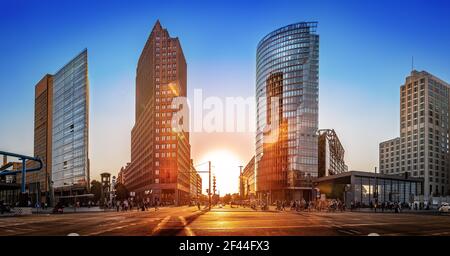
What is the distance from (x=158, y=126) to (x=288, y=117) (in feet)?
126

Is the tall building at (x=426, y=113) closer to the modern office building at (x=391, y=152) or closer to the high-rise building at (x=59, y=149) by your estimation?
the modern office building at (x=391, y=152)

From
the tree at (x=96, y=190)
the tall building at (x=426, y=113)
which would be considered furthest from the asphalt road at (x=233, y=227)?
the tree at (x=96, y=190)

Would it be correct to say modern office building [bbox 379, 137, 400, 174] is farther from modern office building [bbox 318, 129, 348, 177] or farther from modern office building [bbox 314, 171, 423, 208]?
modern office building [bbox 318, 129, 348, 177]

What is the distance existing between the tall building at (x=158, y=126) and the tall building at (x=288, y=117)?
23547 millimetres

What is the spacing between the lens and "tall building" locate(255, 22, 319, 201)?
10256cm

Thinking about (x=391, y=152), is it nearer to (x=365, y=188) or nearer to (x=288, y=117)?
(x=365, y=188)

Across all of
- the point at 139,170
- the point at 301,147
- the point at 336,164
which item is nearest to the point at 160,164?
the point at 139,170

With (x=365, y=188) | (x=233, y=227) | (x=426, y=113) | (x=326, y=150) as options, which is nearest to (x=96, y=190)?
(x=326, y=150)

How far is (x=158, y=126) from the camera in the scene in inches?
4631

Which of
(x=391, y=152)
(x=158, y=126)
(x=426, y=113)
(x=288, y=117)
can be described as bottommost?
(x=391, y=152)

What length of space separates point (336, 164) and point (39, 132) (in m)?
111

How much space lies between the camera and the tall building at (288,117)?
10256 centimetres

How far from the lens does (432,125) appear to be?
823 centimetres
